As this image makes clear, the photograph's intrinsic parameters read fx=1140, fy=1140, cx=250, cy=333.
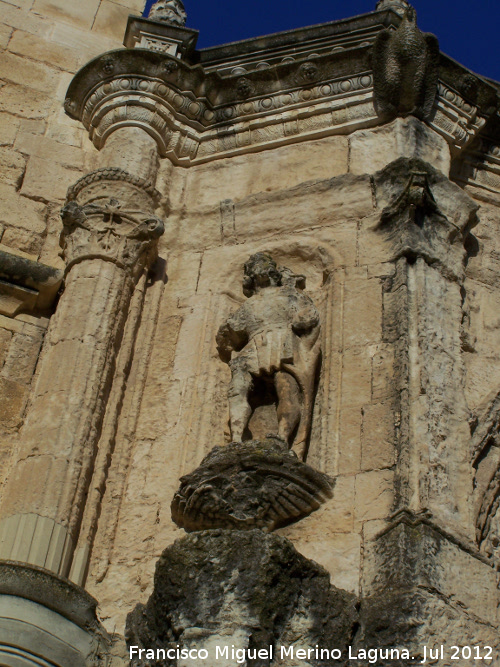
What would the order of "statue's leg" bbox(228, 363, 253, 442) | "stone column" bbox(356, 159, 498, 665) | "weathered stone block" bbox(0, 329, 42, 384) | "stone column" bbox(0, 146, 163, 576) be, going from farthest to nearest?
"weathered stone block" bbox(0, 329, 42, 384) < "statue's leg" bbox(228, 363, 253, 442) < "stone column" bbox(0, 146, 163, 576) < "stone column" bbox(356, 159, 498, 665)

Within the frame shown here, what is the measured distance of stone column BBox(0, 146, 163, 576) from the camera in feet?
19.4

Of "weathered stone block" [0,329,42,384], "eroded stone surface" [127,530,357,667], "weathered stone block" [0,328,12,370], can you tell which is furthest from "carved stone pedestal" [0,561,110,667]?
"weathered stone block" [0,328,12,370]

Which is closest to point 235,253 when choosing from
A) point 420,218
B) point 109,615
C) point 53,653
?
point 420,218

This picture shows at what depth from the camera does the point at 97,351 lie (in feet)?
22.0

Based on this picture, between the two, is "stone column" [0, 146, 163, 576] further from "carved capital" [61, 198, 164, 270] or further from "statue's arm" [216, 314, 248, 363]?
"statue's arm" [216, 314, 248, 363]

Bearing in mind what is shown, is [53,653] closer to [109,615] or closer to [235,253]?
[109,615]

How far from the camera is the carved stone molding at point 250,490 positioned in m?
5.67

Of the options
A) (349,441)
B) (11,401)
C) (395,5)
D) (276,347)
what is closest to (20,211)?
(11,401)

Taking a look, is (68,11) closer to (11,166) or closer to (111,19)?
(111,19)

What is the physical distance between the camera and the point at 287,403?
20.7 ft

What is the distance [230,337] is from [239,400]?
0.55 metres

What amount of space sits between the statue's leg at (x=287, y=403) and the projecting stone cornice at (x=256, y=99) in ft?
8.08

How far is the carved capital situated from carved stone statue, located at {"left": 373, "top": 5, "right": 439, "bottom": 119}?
1.93 m

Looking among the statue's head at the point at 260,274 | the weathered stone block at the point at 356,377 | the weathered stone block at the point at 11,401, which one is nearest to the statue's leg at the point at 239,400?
the weathered stone block at the point at 356,377
